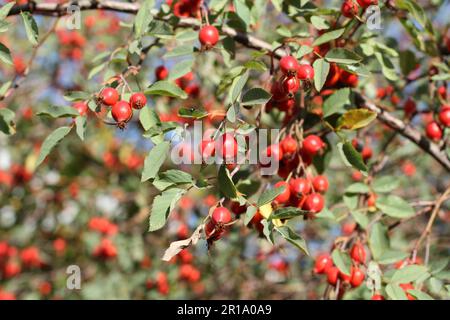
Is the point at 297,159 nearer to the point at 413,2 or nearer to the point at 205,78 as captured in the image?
the point at 413,2

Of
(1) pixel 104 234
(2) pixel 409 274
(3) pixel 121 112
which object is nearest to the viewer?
(3) pixel 121 112

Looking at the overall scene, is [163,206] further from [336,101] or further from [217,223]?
[336,101]

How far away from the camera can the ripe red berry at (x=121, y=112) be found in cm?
134

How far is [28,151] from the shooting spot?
432cm

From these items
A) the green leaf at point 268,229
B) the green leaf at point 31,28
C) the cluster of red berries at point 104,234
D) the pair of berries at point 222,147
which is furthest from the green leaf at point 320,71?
the cluster of red berries at point 104,234

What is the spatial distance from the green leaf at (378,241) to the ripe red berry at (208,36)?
2.73 ft

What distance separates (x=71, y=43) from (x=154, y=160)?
3747 millimetres

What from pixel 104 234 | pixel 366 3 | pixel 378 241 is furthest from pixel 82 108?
pixel 104 234

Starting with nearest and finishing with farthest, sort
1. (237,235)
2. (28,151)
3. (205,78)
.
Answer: (205,78)
(237,235)
(28,151)

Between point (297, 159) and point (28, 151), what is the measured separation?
3287mm

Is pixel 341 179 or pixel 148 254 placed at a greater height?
pixel 341 179

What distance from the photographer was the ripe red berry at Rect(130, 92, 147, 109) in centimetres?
138

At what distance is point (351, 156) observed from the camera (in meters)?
1.48
